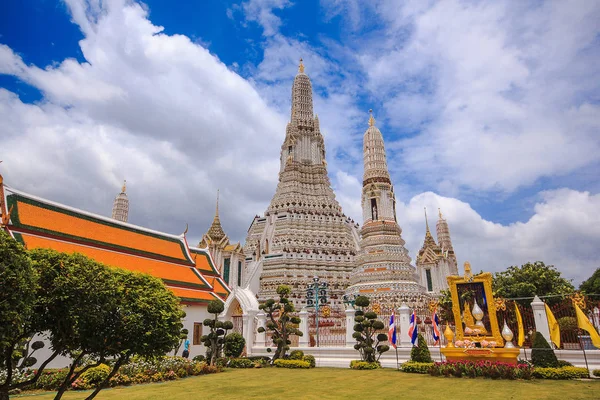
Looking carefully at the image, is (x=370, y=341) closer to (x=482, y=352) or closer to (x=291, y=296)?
(x=482, y=352)

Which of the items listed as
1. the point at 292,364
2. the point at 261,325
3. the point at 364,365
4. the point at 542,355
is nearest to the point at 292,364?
the point at 292,364

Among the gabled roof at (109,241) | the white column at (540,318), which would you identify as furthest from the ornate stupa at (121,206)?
the white column at (540,318)

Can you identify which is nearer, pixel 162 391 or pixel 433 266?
pixel 162 391

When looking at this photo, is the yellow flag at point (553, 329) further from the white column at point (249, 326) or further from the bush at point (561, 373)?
the white column at point (249, 326)

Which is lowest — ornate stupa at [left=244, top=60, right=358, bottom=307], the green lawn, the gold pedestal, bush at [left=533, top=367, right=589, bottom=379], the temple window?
the green lawn

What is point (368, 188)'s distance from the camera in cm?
4062

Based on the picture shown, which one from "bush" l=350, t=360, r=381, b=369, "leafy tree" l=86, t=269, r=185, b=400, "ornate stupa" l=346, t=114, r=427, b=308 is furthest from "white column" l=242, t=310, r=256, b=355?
"leafy tree" l=86, t=269, r=185, b=400

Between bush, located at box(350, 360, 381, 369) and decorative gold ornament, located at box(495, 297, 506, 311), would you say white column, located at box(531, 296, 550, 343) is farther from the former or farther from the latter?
bush, located at box(350, 360, 381, 369)

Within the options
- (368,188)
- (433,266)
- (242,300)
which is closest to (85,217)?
(242,300)

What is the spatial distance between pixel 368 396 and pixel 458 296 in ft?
27.7

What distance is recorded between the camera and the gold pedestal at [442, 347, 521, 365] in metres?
14.4

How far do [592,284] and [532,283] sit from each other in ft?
73.5

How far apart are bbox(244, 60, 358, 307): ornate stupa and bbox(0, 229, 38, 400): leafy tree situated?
36186mm

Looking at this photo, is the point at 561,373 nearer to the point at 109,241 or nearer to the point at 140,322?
the point at 140,322
